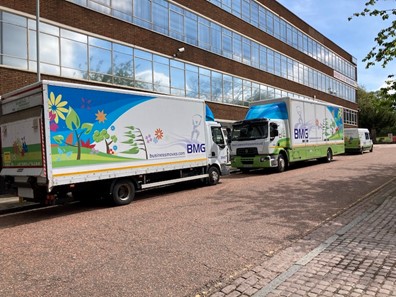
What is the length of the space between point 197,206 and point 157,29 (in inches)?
612

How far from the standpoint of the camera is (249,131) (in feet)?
58.8

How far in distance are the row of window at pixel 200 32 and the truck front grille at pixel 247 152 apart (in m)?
9.38

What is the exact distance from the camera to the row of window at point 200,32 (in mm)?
20000

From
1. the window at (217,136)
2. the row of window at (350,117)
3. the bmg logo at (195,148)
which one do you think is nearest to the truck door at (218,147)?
the window at (217,136)

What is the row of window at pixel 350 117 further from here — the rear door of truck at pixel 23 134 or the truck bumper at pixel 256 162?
the rear door of truck at pixel 23 134

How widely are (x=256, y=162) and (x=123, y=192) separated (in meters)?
8.40

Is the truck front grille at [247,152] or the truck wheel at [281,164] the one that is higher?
the truck front grille at [247,152]

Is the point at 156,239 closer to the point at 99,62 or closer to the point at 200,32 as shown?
the point at 99,62

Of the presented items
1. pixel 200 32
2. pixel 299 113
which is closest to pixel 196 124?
pixel 299 113

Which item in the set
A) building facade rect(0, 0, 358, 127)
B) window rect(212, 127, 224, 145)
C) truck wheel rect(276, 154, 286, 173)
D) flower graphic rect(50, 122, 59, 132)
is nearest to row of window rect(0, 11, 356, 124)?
building facade rect(0, 0, 358, 127)

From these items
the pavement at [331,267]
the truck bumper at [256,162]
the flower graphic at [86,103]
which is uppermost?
the flower graphic at [86,103]

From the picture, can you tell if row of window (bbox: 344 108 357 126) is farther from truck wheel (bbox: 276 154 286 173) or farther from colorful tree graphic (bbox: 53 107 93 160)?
colorful tree graphic (bbox: 53 107 93 160)

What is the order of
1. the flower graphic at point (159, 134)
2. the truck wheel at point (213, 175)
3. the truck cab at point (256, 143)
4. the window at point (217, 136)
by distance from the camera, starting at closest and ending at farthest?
1. the flower graphic at point (159, 134)
2. the truck wheel at point (213, 175)
3. the window at point (217, 136)
4. the truck cab at point (256, 143)

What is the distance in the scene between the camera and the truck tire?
396 inches
